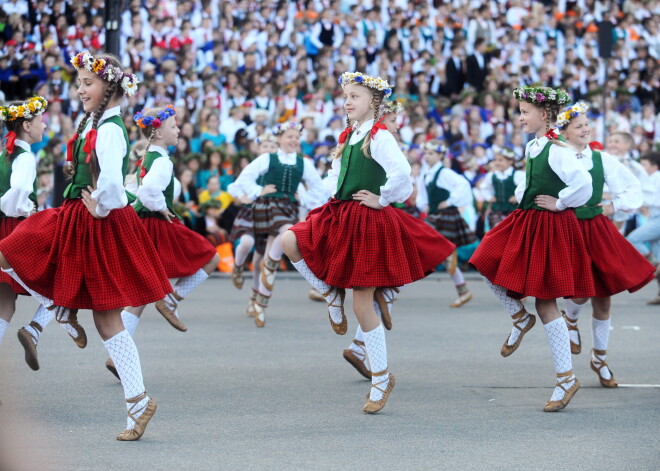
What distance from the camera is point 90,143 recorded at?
4922mm

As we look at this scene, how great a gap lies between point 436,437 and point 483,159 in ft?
40.3

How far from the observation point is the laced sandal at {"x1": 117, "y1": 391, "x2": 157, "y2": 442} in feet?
16.0

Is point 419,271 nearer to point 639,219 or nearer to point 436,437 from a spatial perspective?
point 436,437

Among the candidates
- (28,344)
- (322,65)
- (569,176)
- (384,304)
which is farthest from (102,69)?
(322,65)

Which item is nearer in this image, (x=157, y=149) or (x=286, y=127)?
(x=157, y=149)

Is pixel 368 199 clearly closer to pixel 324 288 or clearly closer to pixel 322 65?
pixel 324 288

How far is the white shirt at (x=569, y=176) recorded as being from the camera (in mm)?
5789

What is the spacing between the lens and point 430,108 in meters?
18.3

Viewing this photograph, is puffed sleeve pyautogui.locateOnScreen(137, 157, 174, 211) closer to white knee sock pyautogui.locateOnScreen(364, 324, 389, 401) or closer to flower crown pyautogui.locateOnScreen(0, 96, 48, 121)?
flower crown pyautogui.locateOnScreen(0, 96, 48, 121)

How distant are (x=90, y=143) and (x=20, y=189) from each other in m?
1.30

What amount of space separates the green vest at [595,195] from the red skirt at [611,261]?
43 millimetres

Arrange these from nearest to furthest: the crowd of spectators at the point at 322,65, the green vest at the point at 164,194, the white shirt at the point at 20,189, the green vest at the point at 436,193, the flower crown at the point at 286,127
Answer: the white shirt at the point at 20,189 → the green vest at the point at 164,194 → the flower crown at the point at 286,127 → the green vest at the point at 436,193 → the crowd of spectators at the point at 322,65

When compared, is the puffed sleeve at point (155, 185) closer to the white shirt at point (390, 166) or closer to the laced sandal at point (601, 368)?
the white shirt at point (390, 166)

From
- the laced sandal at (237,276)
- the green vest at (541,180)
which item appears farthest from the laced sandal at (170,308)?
the laced sandal at (237,276)
